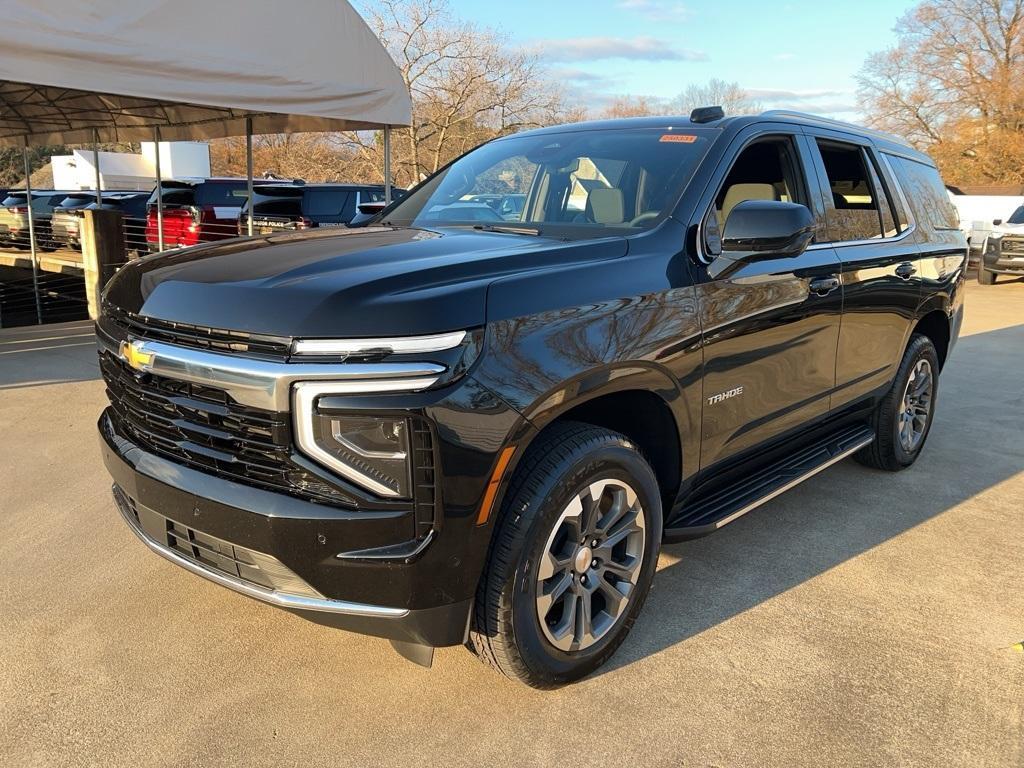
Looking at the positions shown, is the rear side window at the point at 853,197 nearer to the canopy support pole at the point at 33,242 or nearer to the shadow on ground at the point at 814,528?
the shadow on ground at the point at 814,528

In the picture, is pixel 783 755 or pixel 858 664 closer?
pixel 783 755

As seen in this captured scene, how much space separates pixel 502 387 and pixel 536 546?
0.52m

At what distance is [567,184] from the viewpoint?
139 inches

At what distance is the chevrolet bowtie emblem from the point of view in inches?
96.6

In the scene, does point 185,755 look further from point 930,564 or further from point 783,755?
point 930,564

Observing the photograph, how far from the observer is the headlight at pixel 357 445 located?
214 centimetres

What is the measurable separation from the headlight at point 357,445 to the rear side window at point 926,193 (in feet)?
12.5

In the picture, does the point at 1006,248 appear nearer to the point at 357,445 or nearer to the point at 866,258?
the point at 866,258

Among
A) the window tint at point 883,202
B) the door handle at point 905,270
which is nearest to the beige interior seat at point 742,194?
the window tint at point 883,202

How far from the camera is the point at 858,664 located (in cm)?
291

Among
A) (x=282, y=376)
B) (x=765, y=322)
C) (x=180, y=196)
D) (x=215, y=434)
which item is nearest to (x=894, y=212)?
(x=765, y=322)

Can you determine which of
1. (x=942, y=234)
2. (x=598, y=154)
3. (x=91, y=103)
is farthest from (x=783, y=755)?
(x=91, y=103)

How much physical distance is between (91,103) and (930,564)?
11.9 m

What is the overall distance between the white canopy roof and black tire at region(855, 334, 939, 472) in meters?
6.33
